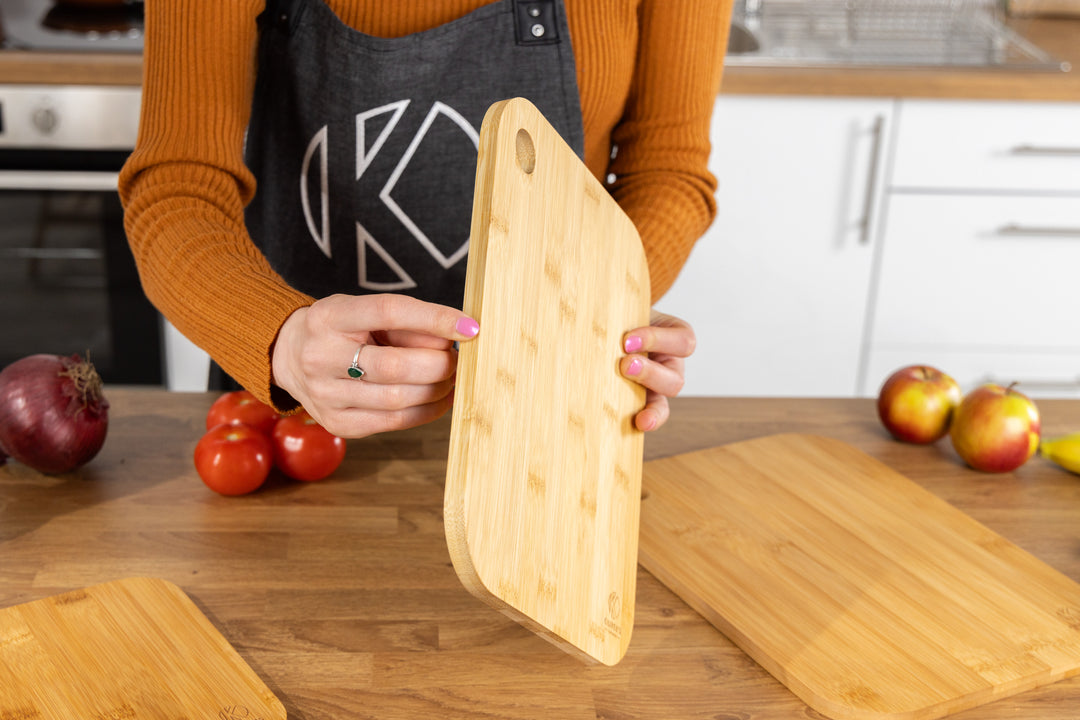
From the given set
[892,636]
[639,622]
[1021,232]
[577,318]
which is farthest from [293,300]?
[1021,232]

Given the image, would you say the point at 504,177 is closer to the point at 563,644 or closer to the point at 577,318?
the point at 577,318

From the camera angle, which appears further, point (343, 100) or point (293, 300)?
point (343, 100)

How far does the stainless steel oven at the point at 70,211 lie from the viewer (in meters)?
1.72

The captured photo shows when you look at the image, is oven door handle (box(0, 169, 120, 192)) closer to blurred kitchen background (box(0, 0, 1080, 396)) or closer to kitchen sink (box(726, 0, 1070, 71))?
blurred kitchen background (box(0, 0, 1080, 396))

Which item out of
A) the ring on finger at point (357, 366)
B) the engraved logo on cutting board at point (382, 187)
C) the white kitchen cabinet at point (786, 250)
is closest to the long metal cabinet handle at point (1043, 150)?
the white kitchen cabinet at point (786, 250)

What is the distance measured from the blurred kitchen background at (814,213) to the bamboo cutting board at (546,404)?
1.18m

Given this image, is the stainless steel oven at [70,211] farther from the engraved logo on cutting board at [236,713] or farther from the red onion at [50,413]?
the engraved logo on cutting board at [236,713]

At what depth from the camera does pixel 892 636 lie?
2.34 feet

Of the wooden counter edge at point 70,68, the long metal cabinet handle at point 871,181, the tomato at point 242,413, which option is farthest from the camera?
the long metal cabinet handle at point 871,181

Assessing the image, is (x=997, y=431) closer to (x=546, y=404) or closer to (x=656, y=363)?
(x=656, y=363)

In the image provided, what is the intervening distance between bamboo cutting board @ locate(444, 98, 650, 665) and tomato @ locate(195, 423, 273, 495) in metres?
0.32

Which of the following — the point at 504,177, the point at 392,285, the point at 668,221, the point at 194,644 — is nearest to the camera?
the point at 504,177

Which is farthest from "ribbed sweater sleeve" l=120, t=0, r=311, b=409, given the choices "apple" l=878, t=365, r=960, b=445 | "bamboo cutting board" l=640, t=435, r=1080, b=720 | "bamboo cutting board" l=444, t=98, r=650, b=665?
"apple" l=878, t=365, r=960, b=445

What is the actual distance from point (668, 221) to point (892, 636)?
428mm
